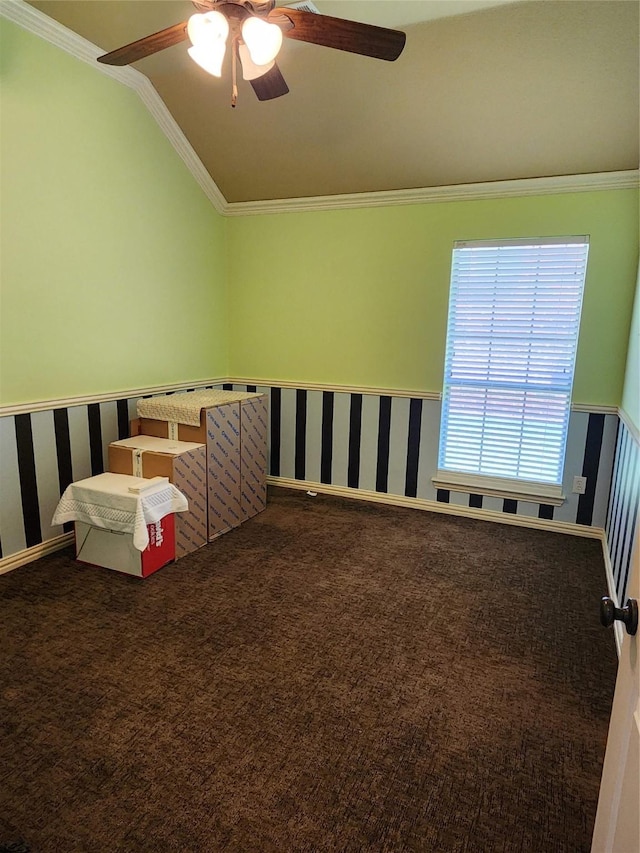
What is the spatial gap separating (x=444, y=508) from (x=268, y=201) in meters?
2.74

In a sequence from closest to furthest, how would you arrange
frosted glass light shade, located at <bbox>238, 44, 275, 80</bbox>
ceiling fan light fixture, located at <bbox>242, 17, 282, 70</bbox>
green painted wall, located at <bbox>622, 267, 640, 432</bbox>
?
ceiling fan light fixture, located at <bbox>242, 17, 282, 70</bbox>, frosted glass light shade, located at <bbox>238, 44, 275, 80</bbox>, green painted wall, located at <bbox>622, 267, 640, 432</bbox>

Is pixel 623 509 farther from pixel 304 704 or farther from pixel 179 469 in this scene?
pixel 179 469

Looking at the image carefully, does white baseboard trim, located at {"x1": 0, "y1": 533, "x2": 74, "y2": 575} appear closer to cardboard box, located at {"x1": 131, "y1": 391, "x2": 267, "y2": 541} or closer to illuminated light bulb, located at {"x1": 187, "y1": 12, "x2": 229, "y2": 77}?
cardboard box, located at {"x1": 131, "y1": 391, "x2": 267, "y2": 541}

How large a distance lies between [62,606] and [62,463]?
0.89m

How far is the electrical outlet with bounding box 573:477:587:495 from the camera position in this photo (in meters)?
3.25

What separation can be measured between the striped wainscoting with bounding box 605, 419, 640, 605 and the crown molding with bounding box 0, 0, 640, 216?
1489mm

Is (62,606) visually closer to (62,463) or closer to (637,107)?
(62,463)

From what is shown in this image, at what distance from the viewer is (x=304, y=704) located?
5.76ft

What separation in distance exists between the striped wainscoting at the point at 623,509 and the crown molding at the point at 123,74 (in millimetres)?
3358

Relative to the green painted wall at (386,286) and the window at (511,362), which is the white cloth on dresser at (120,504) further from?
the window at (511,362)

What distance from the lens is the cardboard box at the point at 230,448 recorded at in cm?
302

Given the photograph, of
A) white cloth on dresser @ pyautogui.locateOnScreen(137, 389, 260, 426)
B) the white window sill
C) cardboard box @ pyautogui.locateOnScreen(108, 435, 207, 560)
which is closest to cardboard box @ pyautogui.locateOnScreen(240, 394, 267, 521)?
white cloth on dresser @ pyautogui.locateOnScreen(137, 389, 260, 426)

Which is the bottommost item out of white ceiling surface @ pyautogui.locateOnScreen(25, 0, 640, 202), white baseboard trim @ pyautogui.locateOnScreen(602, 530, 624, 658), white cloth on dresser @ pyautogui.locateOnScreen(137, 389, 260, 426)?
white baseboard trim @ pyautogui.locateOnScreen(602, 530, 624, 658)

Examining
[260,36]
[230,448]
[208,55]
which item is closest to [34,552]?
[230,448]
